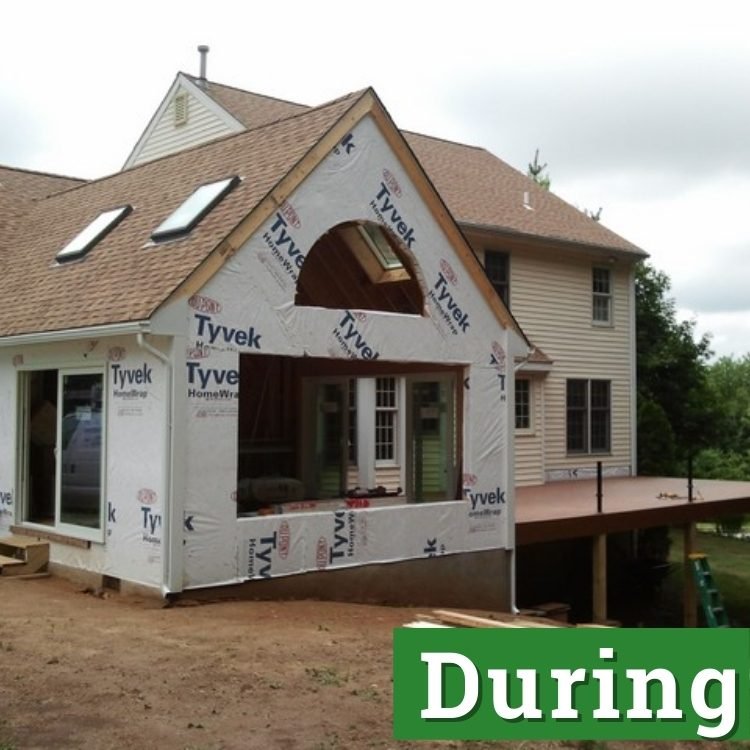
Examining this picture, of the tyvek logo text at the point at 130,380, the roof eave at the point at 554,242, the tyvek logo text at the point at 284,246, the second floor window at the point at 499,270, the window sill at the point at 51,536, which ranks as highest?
the roof eave at the point at 554,242

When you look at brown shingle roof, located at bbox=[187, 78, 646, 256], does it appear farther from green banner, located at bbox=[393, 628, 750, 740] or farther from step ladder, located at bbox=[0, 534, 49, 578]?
green banner, located at bbox=[393, 628, 750, 740]

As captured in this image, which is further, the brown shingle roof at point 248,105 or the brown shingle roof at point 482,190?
the brown shingle roof at point 482,190

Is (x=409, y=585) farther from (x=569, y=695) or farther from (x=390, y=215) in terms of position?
(x=569, y=695)

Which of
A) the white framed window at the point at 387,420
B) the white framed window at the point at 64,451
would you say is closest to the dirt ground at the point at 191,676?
the white framed window at the point at 64,451

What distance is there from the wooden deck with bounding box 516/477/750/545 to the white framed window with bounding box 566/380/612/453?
96 centimetres

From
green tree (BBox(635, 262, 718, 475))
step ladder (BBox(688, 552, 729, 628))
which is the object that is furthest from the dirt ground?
green tree (BBox(635, 262, 718, 475))

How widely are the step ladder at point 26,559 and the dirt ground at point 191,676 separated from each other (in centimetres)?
98

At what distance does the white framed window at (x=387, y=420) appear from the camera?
18.8 metres

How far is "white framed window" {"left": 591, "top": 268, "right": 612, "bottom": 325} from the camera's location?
78.8 ft

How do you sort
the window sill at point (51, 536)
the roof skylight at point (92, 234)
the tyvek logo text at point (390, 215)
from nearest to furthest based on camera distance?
1. the window sill at point (51, 536)
2. the tyvek logo text at point (390, 215)
3. the roof skylight at point (92, 234)

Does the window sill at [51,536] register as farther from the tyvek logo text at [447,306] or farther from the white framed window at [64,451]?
the tyvek logo text at [447,306]

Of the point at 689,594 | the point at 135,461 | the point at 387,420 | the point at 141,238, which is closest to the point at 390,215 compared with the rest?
the point at 141,238

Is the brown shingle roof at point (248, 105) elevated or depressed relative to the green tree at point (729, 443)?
elevated

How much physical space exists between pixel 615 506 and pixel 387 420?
4.42 m
